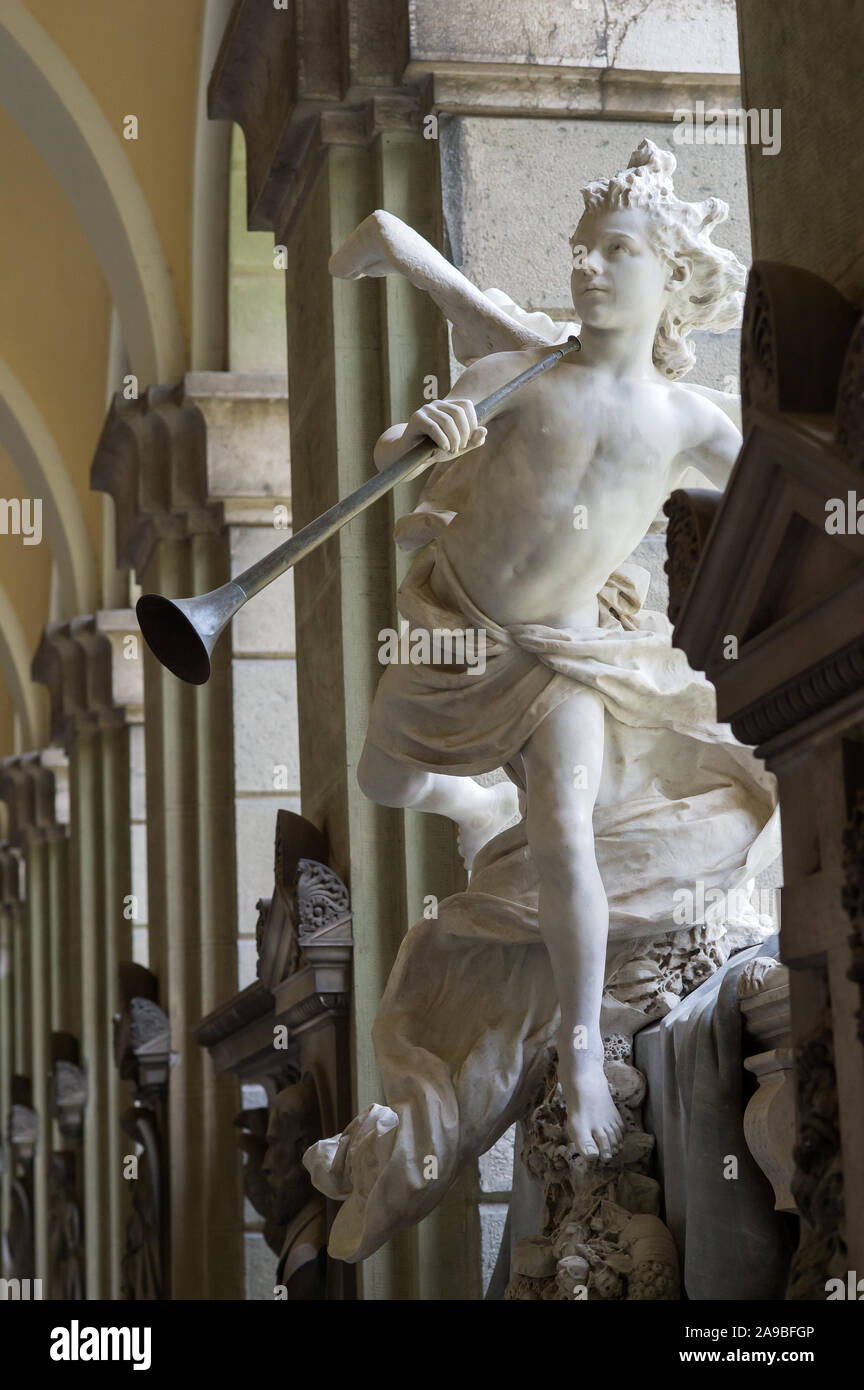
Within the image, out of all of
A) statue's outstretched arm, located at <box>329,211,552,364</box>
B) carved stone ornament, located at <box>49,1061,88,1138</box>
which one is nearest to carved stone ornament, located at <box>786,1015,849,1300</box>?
statue's outstretched arm, located at <box>329,211,552,364</box>

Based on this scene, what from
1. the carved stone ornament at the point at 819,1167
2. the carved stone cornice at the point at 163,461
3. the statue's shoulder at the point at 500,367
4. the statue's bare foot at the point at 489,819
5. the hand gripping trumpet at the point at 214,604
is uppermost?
the carved stone cornice at the point at 163,461

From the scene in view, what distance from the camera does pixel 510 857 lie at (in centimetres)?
454

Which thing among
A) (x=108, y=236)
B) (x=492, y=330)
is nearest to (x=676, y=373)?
(x=492, y=330)

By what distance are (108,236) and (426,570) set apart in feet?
18.8

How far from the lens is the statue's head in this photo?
13.5 feet

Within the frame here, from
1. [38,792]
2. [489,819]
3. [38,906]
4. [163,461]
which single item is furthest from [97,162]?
[38,906]

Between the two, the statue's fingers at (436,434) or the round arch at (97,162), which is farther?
the round arch at (97,162)

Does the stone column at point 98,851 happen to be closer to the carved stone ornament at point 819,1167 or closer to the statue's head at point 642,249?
the statue's head at point 642,249

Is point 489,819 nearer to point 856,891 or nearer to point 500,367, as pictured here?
point 500,367

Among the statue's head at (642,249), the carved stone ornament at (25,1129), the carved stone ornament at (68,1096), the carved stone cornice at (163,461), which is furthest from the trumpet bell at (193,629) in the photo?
the carved stone ornament at (25,1129)

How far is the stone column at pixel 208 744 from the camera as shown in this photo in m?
8.66

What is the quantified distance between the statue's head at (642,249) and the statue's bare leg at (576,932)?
933 millimetres

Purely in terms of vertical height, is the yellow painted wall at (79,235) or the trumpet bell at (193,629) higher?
the yellow painted wall at (79,235)

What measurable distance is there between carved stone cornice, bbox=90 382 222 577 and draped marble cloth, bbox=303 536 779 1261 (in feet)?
15.8
